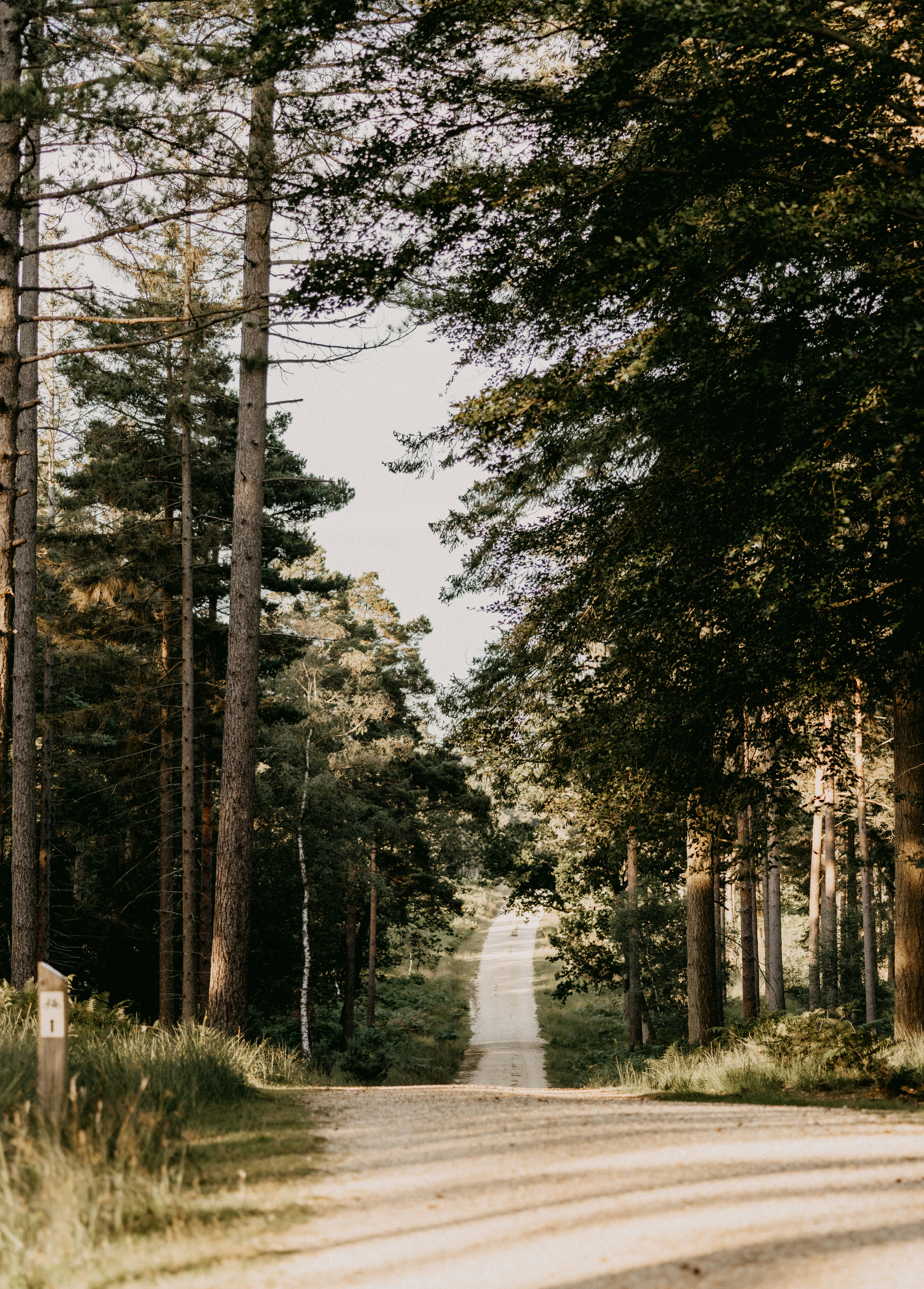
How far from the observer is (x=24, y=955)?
13617 mm

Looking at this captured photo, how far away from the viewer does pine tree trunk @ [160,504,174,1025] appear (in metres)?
19.7

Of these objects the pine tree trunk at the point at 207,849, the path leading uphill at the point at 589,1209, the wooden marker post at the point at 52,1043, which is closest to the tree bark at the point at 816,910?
the pine tree trunk at the point at 207,849

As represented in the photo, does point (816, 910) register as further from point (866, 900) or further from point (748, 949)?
point (748, 949)

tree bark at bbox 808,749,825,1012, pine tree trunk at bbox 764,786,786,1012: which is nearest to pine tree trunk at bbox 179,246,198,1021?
pine tree trunk at bbox 764,786,786,1012

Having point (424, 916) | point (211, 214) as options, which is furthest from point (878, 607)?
point (424, 916)

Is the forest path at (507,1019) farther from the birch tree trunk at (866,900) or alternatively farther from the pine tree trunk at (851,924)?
the pine tree trunk at (851,924)

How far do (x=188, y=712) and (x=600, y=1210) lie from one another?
50.8ft

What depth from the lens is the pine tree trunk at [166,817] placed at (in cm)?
1973

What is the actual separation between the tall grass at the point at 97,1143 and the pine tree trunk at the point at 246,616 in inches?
119

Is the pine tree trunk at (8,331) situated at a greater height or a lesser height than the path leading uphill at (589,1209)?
greater

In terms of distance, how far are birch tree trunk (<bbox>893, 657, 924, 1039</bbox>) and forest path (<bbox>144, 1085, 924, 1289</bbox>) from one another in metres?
4.57

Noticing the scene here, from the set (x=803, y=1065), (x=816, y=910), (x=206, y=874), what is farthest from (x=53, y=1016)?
(x=816, y=910)

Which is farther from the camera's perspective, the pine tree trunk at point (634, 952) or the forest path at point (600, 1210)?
the pine tree trunk at point (634, 952)

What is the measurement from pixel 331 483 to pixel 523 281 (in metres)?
6.83
